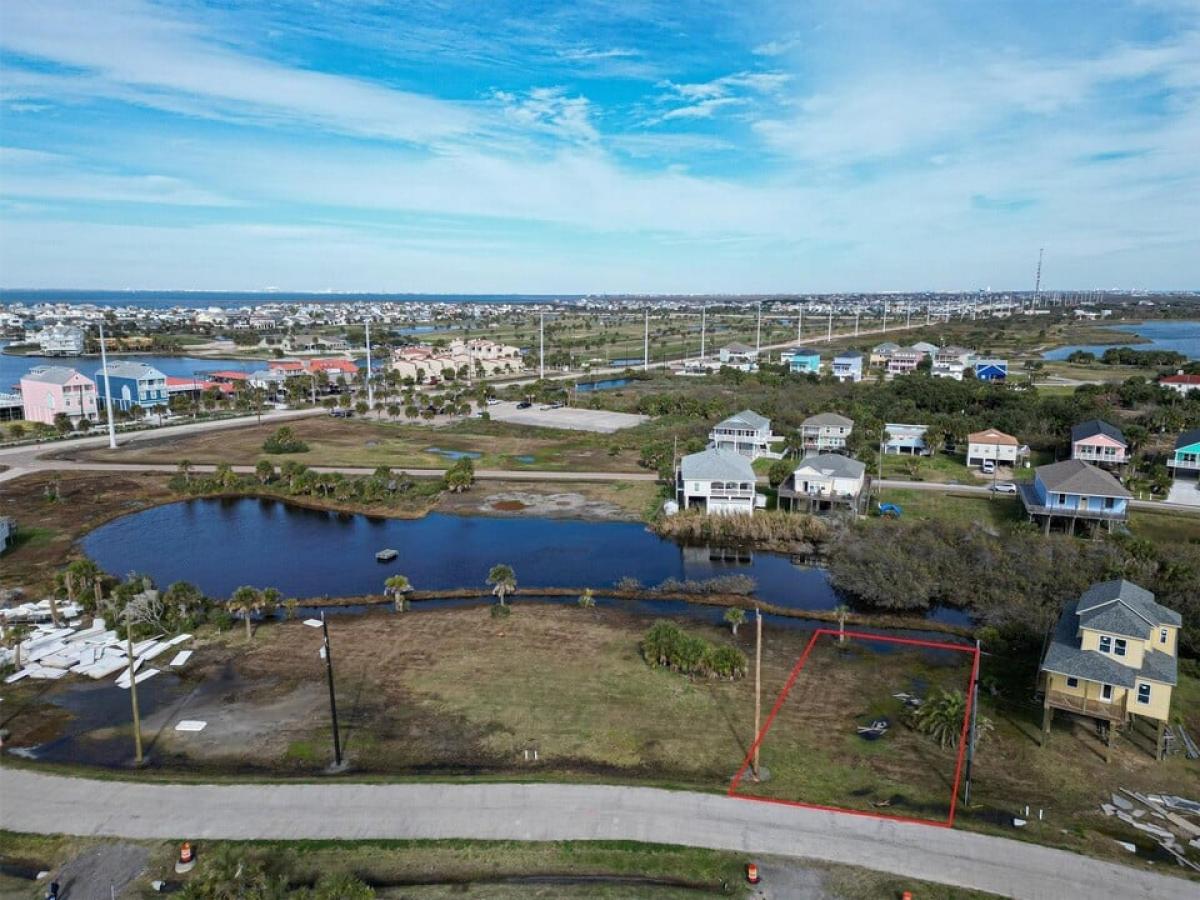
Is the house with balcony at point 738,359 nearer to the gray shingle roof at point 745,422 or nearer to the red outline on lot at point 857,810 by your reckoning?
the gray shingle roof at point 745,422

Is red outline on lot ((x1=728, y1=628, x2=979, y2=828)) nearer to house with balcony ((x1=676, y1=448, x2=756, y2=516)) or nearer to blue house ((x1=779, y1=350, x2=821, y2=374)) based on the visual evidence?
house with balcony ((x1=676, y1=448, x2=756, y2=516))

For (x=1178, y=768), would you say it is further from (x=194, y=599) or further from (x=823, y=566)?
(x=194, y=599)

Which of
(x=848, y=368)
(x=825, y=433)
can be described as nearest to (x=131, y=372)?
(x=825, y=433)

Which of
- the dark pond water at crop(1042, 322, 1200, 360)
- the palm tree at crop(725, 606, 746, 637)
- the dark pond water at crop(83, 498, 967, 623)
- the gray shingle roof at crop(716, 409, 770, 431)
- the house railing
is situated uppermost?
the dark pond water at crop(1042, 322, 1200, 360)

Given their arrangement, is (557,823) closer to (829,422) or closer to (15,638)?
(15,638)

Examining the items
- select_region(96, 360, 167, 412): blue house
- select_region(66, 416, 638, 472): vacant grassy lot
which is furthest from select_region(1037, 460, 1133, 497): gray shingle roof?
select_region(96, 360, 167, 412): blue house

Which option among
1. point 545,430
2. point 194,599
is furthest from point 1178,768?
point 545,430

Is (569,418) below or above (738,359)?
below

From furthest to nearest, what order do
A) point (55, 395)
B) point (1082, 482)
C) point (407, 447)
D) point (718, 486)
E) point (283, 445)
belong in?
point (55, 395) → point (407, 447) → point (283, 445) → point (718, 486) → point (1082, 482)
